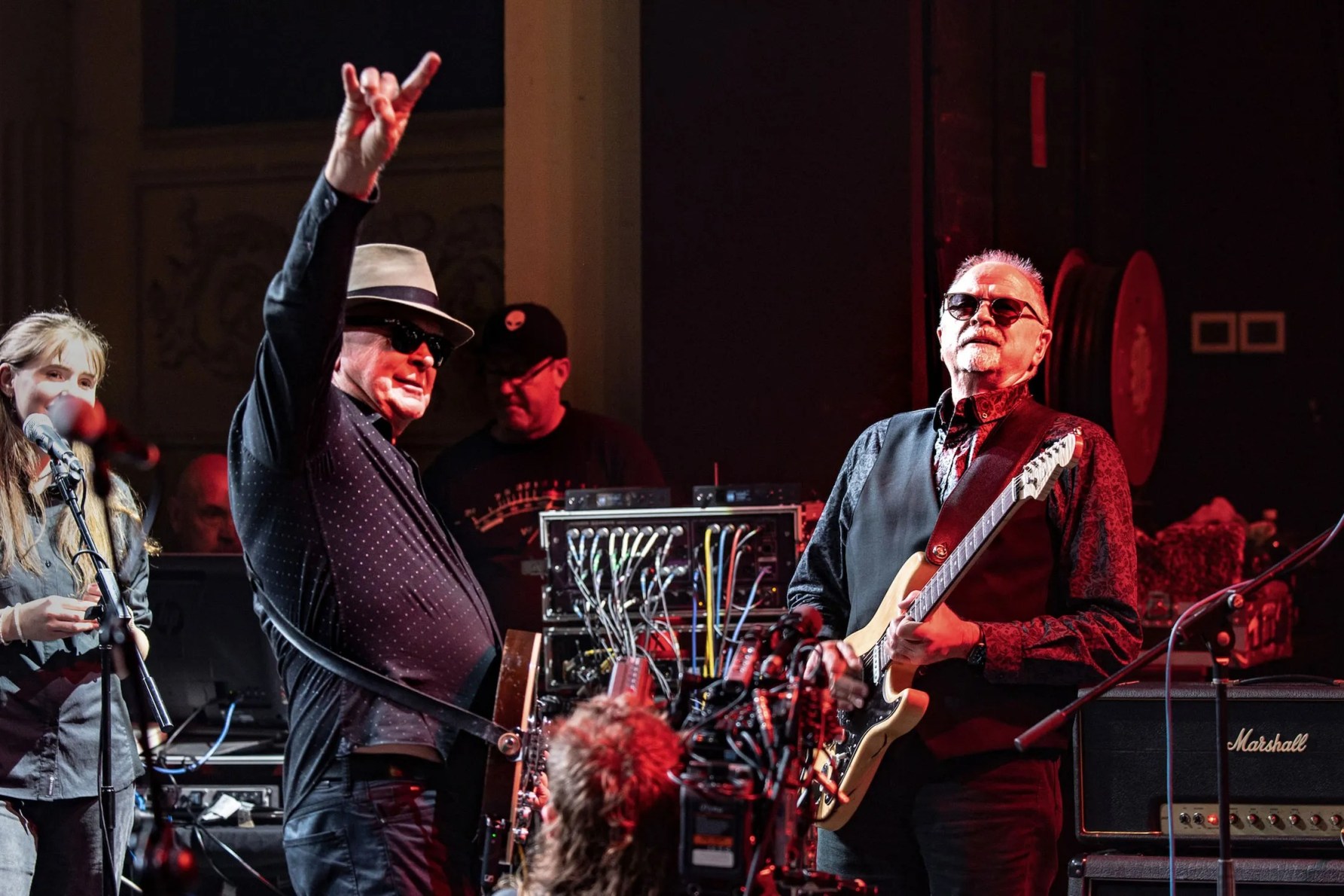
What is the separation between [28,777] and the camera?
397 centimetres

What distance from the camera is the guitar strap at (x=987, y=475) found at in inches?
138

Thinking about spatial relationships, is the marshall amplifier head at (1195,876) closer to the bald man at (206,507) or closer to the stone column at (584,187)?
the stone column at (584,187)

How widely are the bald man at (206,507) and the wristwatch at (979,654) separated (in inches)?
158

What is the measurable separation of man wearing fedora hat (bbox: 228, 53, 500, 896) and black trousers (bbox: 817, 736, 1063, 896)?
0.88m

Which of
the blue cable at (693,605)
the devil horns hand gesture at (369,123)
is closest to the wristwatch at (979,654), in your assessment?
the blue cable at (693,605)

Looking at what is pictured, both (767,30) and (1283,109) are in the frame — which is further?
(1283,109)

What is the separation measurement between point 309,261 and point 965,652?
1.57m

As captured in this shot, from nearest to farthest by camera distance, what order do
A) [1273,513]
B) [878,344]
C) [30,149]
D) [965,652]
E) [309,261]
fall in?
[309,261], [965,652], [878,344], [1273,513], [30,149]

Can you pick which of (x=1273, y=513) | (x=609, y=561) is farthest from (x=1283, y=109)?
(x=609, y=561)

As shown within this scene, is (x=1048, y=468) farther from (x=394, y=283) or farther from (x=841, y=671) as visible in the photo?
(x=394, y=283)

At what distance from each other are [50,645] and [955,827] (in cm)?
233

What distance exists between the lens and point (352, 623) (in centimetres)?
313

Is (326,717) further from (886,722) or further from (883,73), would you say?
(883,73)

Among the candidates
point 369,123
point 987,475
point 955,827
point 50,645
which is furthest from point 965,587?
point 50,645
